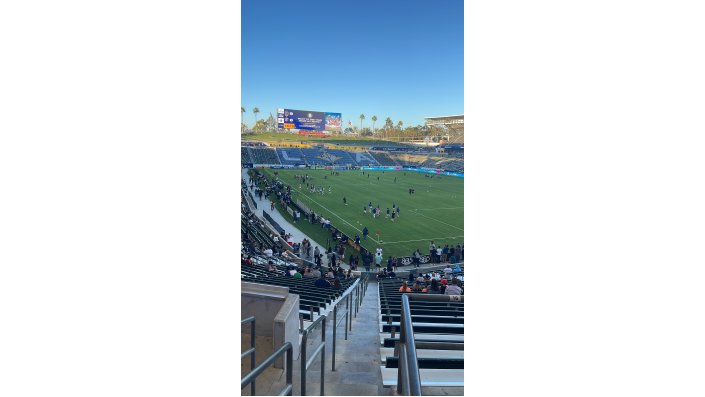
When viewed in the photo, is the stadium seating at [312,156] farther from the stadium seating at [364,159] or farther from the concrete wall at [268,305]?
the concrete wall at [268,305]

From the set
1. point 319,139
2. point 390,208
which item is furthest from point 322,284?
point 319,139

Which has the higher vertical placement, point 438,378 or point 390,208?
point 390,208

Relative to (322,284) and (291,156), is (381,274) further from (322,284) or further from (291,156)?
(291,156)

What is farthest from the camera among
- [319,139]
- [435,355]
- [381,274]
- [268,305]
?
[319,139]

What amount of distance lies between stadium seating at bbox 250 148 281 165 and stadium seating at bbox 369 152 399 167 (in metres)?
11.8

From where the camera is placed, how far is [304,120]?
47.3 meters

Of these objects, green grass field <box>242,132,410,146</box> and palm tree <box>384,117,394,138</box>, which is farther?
palm tree <box>384,117,394,138</box>

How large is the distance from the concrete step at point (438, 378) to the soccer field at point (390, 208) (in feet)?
34.8

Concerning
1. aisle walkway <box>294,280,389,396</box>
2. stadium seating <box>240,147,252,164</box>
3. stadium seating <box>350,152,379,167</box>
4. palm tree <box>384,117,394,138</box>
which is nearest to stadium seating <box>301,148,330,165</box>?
stadium seating <box>350,152,379,167</box>

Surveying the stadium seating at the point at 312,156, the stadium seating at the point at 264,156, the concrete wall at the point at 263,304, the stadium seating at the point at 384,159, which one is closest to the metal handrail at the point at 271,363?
the concrete wall at the point at 263,304

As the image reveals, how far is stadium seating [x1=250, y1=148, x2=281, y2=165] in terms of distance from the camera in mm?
45062

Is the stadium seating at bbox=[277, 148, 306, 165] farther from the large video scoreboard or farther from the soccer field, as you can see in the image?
the soccer field

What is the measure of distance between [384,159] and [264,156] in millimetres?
14241
